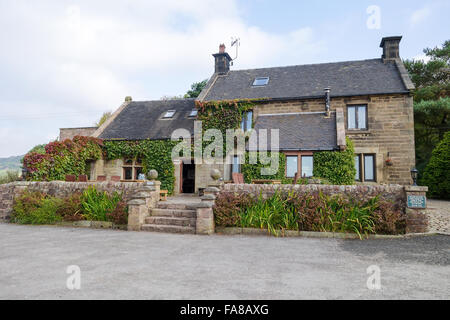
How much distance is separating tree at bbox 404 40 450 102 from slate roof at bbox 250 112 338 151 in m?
13.0

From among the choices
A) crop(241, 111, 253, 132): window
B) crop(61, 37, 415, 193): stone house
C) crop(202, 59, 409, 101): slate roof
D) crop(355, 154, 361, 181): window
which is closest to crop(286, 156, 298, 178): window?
crop(61, 37, 415, 193): stone house

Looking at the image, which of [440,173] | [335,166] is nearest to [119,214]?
[335,166]

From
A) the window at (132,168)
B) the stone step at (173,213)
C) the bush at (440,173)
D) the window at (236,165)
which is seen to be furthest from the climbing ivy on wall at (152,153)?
the bush at (440,173)

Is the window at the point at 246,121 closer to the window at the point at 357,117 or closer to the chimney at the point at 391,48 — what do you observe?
the window at the point at 357,117

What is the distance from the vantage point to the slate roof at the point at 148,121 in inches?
661

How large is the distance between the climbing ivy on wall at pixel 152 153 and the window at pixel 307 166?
276 inches

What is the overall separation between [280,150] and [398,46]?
10043 millimetres

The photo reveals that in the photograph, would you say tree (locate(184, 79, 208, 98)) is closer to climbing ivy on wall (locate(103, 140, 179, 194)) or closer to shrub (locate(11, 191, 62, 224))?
climbing ivy on wall (locate(103, 140, 179, 194))

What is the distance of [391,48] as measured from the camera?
16.4 m

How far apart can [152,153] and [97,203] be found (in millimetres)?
7582

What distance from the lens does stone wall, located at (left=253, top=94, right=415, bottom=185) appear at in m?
14.0

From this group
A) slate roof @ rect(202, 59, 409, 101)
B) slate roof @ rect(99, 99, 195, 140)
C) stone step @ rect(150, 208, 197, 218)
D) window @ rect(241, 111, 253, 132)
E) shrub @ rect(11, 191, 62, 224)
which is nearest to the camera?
stone step @ rect(150, 208, 197, 218)

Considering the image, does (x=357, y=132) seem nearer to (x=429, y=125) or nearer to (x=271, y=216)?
(x=271, y=216)
